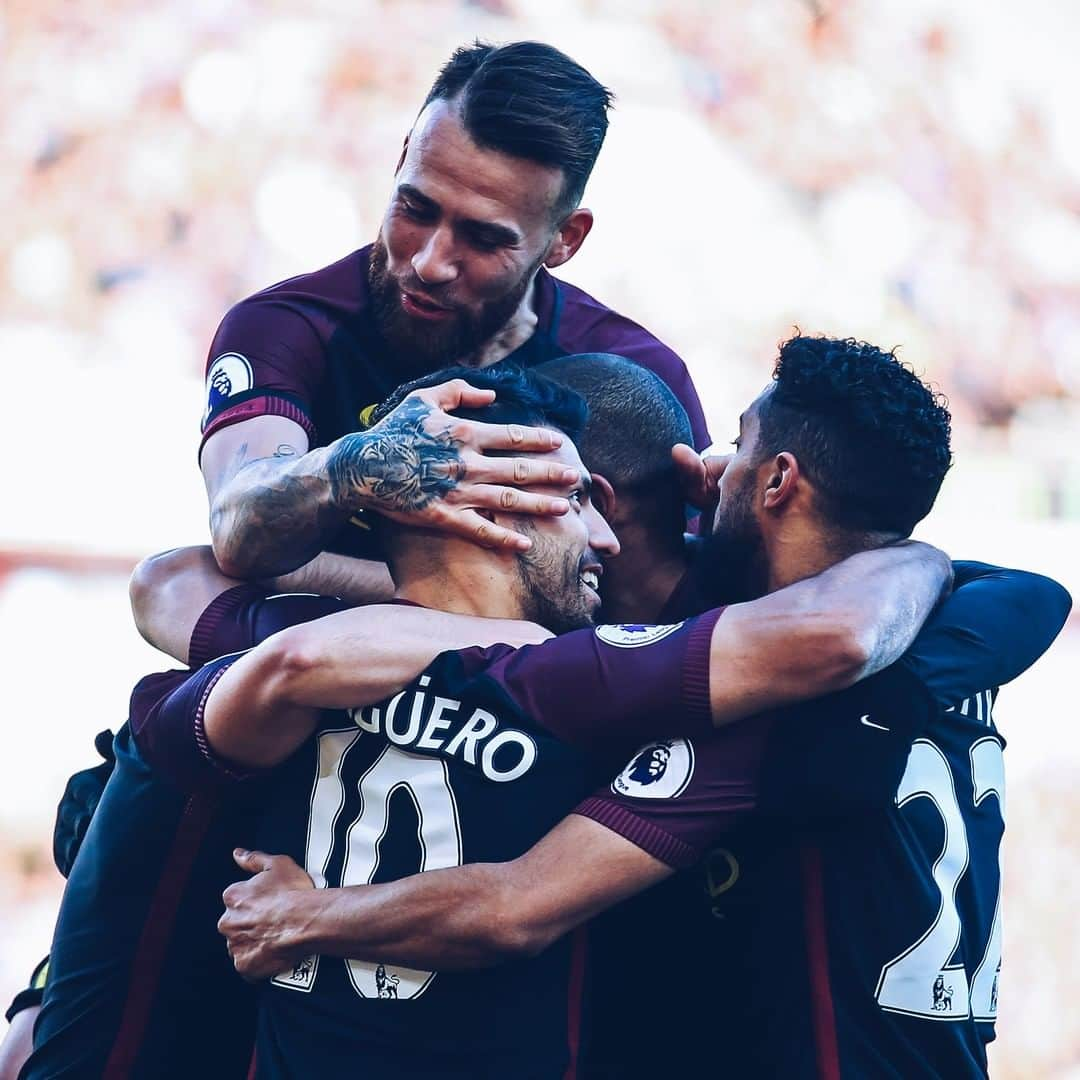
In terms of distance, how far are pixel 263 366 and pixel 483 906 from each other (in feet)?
3.41

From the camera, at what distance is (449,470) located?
1851 mm

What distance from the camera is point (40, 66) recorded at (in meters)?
7.32

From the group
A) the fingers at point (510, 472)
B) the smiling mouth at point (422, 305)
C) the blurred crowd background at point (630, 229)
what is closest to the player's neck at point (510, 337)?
the smiling mouth at point (422, 305)

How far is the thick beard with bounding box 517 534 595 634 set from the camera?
1852 millimetres

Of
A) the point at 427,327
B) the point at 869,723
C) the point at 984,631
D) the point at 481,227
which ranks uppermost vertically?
the point at 481,227

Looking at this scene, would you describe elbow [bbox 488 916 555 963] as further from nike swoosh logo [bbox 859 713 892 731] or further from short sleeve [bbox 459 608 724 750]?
nike swoosh logo [bbox 859 713 892 731]

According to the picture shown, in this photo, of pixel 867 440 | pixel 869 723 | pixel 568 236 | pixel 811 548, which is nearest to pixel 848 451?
pixel 867 440

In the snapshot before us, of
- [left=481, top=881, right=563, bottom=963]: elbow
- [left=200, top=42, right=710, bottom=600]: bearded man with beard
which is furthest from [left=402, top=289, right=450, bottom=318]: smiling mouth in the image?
[left=481, top=881, right=563, bottom=963]: elbow

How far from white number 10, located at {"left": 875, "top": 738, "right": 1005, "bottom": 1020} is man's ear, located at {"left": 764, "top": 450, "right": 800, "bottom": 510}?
36 cm

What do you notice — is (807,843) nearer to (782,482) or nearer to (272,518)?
(782,482)

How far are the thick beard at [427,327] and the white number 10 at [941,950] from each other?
97 cm

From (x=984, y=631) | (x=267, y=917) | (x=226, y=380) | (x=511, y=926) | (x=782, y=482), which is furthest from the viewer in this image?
(x=226, y=380)

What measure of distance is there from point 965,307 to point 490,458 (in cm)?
612

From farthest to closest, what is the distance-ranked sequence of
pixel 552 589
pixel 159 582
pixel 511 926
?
pixel 159 582 < pixel 552 589 < pixel 511 926
